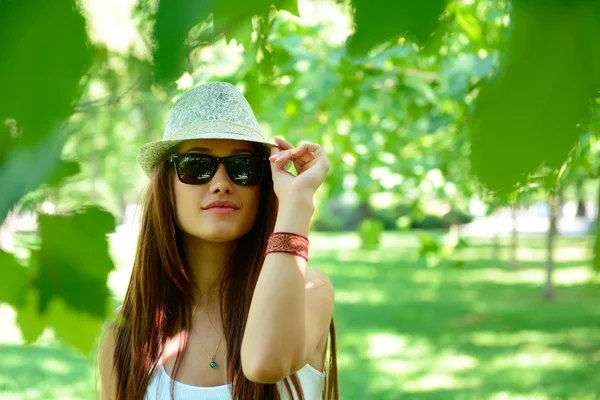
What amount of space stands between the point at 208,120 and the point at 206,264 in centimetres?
55

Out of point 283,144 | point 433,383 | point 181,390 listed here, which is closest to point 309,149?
point 283,144

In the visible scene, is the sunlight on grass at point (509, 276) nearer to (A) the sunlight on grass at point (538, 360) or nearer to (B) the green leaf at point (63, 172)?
(A) the sunlight on grass at point (538, 360)

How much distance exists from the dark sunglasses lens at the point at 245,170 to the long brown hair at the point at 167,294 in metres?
0.10

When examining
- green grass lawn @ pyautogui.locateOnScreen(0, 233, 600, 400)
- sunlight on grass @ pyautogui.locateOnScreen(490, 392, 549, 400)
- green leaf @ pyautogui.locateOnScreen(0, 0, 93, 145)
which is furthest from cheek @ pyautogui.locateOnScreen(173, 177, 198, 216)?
sunlight on grass @ pyautogui.locateOnScreen(490, 392, 549, 400)

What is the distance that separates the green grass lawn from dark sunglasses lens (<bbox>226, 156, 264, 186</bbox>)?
170 centimetres

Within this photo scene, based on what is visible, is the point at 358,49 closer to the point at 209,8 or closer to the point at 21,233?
the point at 209,8

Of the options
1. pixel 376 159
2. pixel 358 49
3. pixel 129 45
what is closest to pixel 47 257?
pixel 129 45

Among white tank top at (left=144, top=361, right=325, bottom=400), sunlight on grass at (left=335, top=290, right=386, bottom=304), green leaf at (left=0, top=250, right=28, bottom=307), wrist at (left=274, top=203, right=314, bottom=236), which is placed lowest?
white tank top at (left=144, top=361, right=325, bottom=400)

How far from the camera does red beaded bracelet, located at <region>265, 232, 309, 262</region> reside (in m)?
1.83

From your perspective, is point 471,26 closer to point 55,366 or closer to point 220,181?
point 220,181

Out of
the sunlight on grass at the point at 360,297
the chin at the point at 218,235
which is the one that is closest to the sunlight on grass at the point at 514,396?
the chin at the point at 218,235

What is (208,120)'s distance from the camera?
198cm

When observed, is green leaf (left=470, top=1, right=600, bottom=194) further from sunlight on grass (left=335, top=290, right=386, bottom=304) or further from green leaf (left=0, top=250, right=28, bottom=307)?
sunlight on grass (left=335, top=290, right=386, bottom=304)

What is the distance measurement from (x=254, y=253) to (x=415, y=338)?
771 cm
